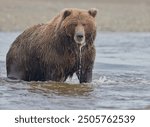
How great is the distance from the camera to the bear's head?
10414 millimetres

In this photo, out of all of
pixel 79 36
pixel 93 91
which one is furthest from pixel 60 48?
pixel 93 91

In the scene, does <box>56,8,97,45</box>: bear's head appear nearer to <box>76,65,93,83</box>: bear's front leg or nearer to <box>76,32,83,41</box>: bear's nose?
<box>76,32,83,41</box>: bear's nose

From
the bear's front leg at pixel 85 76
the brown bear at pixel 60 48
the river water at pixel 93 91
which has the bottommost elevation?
the river water at pixel 93 91

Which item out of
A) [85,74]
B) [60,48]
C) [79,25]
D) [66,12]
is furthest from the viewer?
[85,74]

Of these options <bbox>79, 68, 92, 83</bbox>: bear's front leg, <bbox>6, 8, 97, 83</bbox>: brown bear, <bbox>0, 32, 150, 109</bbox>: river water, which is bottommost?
<bbox>0, 32, 150, 109</bbox>: river water

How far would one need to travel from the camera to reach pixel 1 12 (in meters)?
26.5

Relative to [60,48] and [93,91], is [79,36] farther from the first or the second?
[93,91]

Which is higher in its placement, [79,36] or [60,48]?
[79,36]

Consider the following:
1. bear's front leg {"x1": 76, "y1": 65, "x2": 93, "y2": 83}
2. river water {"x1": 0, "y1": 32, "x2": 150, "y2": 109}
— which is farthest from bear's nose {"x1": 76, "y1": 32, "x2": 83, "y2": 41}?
river water {"x1": 0, "y1": 32, "x2": 150, "y2": 109}

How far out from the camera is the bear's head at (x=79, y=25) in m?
10.4

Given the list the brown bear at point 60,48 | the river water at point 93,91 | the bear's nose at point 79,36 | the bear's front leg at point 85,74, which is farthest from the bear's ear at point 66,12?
the river water at point 93,91

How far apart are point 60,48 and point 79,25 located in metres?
0.60

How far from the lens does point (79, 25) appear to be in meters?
10.5

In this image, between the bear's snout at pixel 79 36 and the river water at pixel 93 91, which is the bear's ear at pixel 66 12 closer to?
the bear's snout at pixel 79 36
